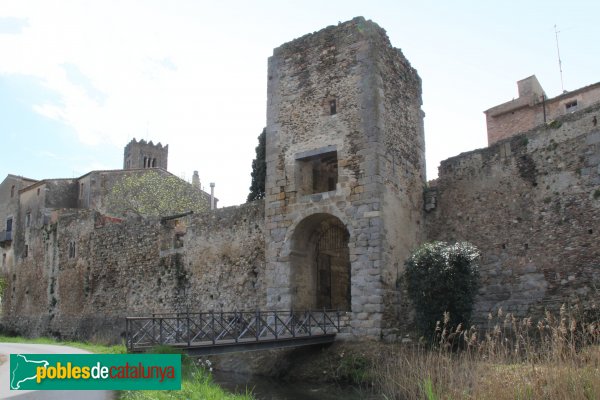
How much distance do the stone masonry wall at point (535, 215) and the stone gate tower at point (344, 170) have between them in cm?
167

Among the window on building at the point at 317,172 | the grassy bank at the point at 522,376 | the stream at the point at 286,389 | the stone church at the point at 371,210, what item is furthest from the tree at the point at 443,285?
the window on building at the point at 317,172

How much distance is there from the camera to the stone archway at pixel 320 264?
16.0 metres

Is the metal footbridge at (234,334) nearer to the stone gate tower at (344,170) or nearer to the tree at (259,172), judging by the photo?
the stone gate tower at (344,170)

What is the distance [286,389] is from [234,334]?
181 cm

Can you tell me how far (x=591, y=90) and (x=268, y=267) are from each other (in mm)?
14149

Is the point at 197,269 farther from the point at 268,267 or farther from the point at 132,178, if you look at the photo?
the point at 132,178

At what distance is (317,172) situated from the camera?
17359 millimetres

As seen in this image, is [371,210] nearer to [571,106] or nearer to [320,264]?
[320,264]

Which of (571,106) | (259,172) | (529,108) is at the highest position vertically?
(529,108)

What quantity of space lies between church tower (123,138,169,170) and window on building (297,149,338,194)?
136ft

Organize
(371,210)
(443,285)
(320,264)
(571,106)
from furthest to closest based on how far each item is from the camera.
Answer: (571,106) < (320,264) < (371,210) < (443,285)

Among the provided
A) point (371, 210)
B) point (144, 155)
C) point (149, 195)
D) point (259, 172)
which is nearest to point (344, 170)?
point (371, 210)

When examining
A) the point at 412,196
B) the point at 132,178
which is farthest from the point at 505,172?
the point at 132,178

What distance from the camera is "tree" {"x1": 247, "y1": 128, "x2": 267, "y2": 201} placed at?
984 inches
